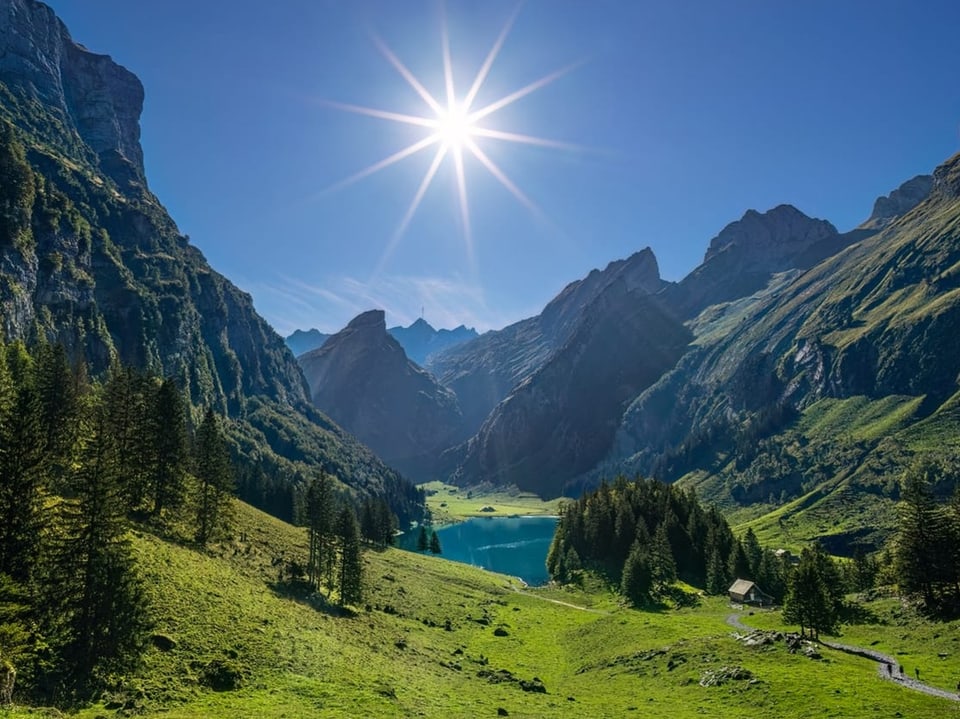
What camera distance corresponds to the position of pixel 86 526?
123 feet

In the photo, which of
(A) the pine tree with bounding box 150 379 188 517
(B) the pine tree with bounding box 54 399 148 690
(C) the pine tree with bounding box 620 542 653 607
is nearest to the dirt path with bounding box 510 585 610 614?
(C) the pine tree with bounding box 620 542 653 607

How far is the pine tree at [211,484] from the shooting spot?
6800 cm

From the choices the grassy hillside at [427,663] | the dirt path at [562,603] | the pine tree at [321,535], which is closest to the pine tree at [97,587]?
the grassy hillside at [427,663]

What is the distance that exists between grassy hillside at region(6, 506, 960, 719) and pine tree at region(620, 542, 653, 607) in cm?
1464

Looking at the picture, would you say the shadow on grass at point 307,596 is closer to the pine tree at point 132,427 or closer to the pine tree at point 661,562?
the pine tree at point 132,427

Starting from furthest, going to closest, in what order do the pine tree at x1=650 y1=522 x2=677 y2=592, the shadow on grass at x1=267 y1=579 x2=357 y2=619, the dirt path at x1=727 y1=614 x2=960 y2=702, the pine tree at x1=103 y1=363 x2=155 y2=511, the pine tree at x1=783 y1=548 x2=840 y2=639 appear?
1. the pine tree at x1=650 y1=522 x2=677 y2=592
2. the pine tree at x1=103 y1=363 x2=155 y2=511
3. the shadow on grass at x1=267 y1=579 x2=357 y2=619
4. the pine tree at x1=783 y1=548 x2=840 y2=639
5. the dirt path at x1=727 y1=614 x2=960 y2=702

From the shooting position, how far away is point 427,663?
5491cm

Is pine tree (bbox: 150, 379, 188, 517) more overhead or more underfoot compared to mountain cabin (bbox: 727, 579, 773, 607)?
more overhead

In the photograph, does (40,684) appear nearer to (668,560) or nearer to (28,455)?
(28,455)

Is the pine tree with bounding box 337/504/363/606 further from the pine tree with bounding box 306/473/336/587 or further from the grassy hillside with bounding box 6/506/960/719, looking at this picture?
the pine tree with bounding box 306/473/336/587

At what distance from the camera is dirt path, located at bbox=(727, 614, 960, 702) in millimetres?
37594

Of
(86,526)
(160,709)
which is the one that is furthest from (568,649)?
(86,526)

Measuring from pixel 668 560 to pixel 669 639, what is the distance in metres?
44.6

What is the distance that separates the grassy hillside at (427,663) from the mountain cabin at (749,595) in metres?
11.7
